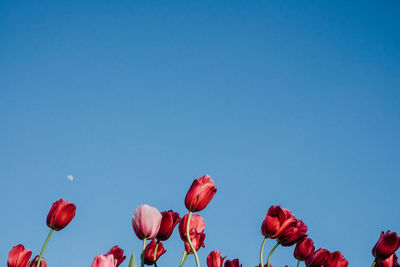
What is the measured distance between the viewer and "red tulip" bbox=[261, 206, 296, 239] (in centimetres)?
182

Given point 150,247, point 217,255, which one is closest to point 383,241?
point 217,255

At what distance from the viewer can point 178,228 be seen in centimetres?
191

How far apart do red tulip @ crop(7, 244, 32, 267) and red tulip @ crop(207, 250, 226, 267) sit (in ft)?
2.76

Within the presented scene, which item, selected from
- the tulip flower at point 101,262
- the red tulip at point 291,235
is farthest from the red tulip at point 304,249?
the tulip flower at point 101,262

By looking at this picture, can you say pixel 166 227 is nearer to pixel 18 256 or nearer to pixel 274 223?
pixel 274 223

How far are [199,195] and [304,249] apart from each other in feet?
2.72

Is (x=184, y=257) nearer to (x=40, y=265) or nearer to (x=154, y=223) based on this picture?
(x=154, y=223)

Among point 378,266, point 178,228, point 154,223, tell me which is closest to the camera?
point 154,223

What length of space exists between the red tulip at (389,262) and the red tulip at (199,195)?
993mm

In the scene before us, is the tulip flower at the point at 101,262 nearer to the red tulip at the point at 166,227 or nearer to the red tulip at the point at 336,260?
the red tulip at the point at 166,227

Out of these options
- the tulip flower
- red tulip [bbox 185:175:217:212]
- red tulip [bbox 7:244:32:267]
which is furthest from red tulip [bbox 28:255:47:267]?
red tulip [bbox 185:175:217:212]

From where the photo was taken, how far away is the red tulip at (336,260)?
6.43ft

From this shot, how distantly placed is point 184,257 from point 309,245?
75 centimetres

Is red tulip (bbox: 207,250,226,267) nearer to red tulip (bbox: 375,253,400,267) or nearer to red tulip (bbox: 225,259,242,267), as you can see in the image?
red tulip (bbox: 225,259,242,267)
